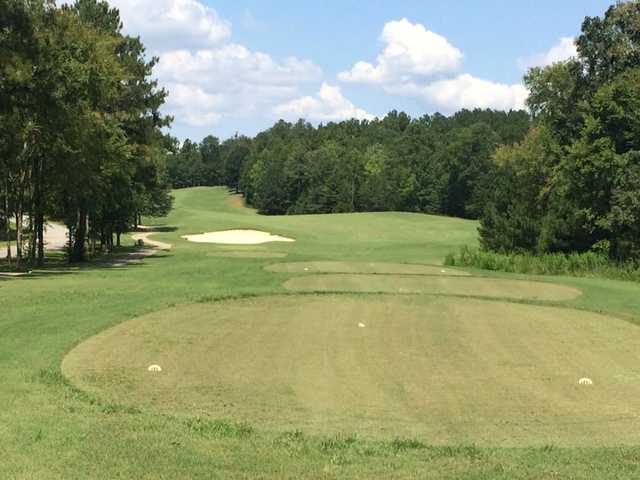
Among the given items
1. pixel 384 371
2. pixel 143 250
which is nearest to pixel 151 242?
pixel 143 250

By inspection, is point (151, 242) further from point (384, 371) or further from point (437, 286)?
point (384, 371)

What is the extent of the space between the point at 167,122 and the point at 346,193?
85287 mm

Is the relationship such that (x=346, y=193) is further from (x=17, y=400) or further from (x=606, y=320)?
(x=17, y=400)

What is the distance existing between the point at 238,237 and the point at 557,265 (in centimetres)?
3449

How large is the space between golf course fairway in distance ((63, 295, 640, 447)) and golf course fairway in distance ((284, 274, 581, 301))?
15.2ft

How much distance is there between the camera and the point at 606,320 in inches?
714

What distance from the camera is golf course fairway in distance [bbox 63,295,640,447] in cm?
910

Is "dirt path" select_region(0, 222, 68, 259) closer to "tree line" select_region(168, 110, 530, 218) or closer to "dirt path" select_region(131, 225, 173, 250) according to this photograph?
"dirt path" select_region(131, 225, 173, 250)

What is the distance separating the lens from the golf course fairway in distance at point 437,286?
23.3 m

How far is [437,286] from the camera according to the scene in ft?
83.5

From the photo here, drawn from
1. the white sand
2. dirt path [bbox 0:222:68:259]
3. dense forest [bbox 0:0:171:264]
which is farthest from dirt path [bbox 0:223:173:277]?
the white sand

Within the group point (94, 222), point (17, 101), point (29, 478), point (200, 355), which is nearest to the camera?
point (29, 478)

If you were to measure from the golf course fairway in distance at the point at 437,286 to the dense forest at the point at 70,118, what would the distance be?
12707mm

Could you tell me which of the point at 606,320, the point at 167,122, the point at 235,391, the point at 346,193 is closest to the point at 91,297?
the point at 235,391
